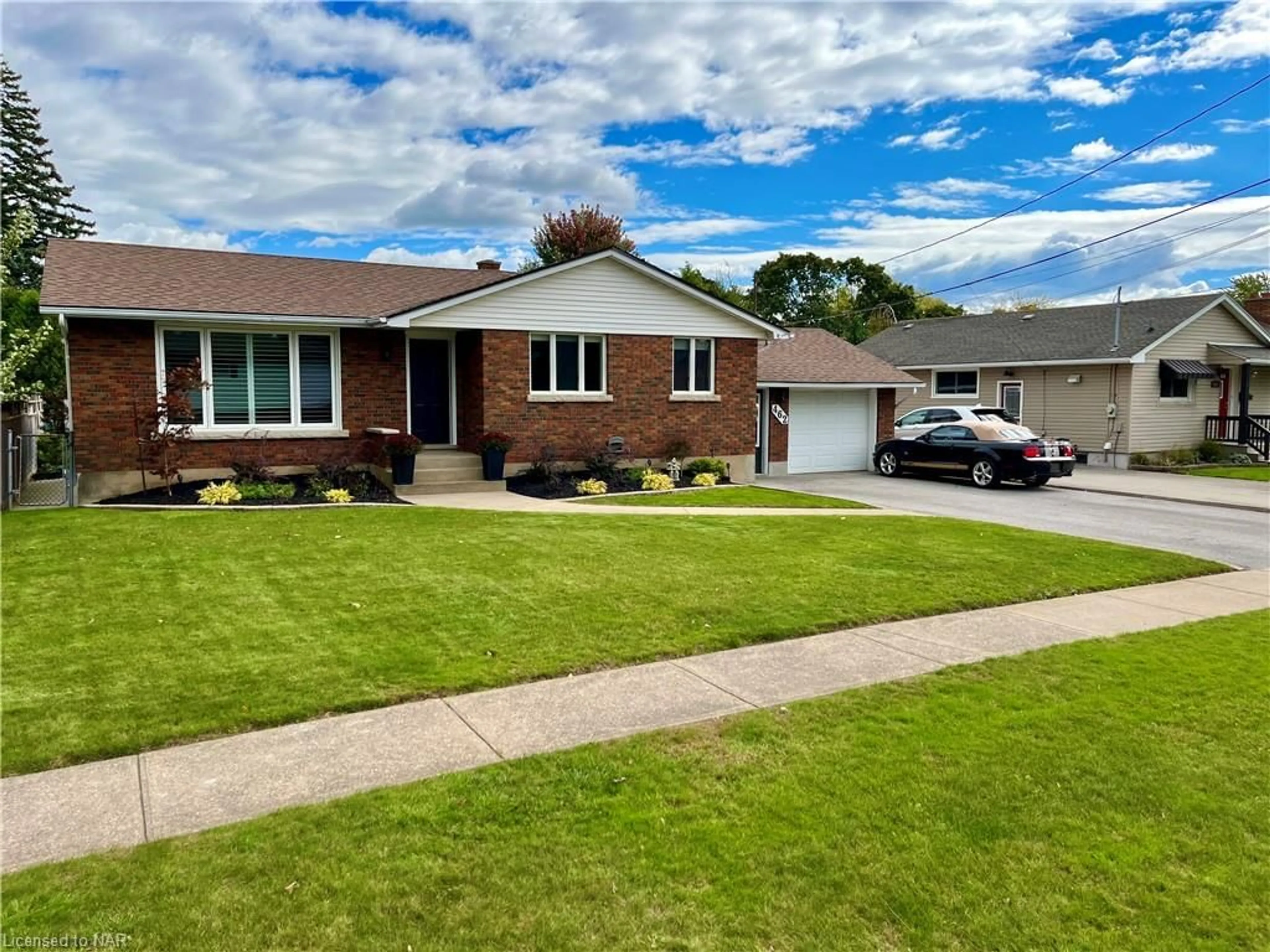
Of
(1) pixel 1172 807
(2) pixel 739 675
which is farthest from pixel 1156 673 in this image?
(2) pixel 739 675

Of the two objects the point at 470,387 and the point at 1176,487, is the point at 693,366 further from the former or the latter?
the point at 1176,487

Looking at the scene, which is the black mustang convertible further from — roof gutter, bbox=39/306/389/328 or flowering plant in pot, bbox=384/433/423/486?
roof gutter, bbox=39/306/389/328

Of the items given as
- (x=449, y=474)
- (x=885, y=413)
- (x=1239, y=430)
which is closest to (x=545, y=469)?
(x=449, y=474)

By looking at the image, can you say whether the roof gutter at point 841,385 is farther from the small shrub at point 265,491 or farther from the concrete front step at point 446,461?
the small shrub at point 265,491

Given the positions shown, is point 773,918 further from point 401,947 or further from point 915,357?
point 915,357

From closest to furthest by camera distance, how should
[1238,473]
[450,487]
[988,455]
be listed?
[450,487] → [988,455] → [1238,473]

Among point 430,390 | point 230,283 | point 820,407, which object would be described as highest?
point 230,283

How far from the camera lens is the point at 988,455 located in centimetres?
1950

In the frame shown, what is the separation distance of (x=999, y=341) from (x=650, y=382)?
1687cm

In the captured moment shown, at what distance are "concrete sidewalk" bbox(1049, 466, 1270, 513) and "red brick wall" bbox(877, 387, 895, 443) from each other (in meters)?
4.72

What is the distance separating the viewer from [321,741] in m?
4.57

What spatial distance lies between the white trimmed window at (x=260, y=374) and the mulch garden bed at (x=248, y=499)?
1.15m

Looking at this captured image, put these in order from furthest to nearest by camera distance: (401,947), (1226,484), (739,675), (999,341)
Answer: (999,341) < (1226,484) < (739,675) < (401,947)

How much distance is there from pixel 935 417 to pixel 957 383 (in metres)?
6.44
